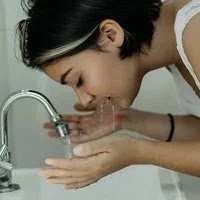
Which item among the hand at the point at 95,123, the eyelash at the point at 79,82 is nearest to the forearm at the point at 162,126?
the hand at the point at 95,123

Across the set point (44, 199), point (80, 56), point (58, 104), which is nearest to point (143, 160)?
point (80, 56)

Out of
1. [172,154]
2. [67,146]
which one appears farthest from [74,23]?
[67,146]

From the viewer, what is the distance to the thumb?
2.83 feet

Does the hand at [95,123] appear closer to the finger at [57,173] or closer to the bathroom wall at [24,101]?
the bathroom wall at [24,101]

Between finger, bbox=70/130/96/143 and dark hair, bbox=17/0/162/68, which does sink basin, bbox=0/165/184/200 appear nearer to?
finger, bbox=70/130/96/143

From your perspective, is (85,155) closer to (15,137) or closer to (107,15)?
(107,15)

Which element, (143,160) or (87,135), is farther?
(87,135)

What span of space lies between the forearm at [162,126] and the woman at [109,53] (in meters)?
0.16

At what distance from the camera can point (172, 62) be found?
3.54 ft

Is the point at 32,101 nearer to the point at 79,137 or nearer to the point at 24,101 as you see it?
the point at 24,101

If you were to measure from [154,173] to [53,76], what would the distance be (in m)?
0.37

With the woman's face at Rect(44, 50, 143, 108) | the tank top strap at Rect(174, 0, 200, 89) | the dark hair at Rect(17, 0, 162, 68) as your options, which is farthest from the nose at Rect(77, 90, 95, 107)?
the tank top strap at Rect(174, 0, 200, 89)

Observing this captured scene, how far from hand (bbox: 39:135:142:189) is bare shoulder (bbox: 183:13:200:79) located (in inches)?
7.3

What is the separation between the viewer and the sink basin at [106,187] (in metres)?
1.16
